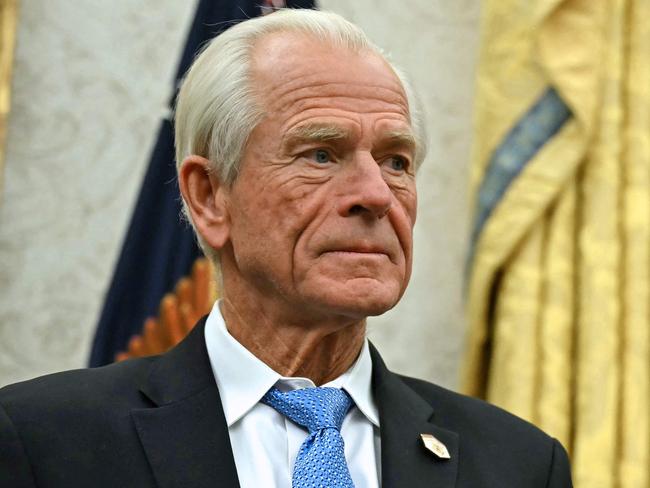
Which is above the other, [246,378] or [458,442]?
[246,378]

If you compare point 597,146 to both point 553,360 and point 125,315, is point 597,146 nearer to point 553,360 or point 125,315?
point 553,360

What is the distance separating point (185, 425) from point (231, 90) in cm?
55

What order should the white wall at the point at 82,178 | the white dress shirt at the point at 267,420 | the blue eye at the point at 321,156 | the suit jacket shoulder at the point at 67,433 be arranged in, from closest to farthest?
the suit jacket shoulder at the point at 67,433 < the white dress shirt at the point at 267,420 < the blue eye at the point at 321,156 < the white wall at the point at 82,178

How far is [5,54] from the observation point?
3312 millimetres

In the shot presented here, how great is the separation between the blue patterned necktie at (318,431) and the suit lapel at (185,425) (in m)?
0.10

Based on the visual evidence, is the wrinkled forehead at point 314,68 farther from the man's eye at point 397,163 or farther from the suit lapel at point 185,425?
the suit lapel at point 185,425

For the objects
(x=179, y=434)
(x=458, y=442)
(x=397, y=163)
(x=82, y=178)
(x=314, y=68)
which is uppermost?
(x=314, y=68)

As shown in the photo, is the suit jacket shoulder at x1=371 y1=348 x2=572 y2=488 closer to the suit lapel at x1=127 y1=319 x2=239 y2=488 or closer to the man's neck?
the man's neck

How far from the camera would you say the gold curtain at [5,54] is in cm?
328

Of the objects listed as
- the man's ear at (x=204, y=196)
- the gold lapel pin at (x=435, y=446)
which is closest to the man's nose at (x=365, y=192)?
the man's ear at (x=204, y=196)

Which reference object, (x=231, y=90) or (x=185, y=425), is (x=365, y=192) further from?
(x=185, y=425)

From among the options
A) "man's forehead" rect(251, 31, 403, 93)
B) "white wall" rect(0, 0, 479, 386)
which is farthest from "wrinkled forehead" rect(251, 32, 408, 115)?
"white wall" rect(0, 0, 479, 386)

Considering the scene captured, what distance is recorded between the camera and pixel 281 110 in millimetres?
2203

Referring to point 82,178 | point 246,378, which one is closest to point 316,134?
point 246,378
